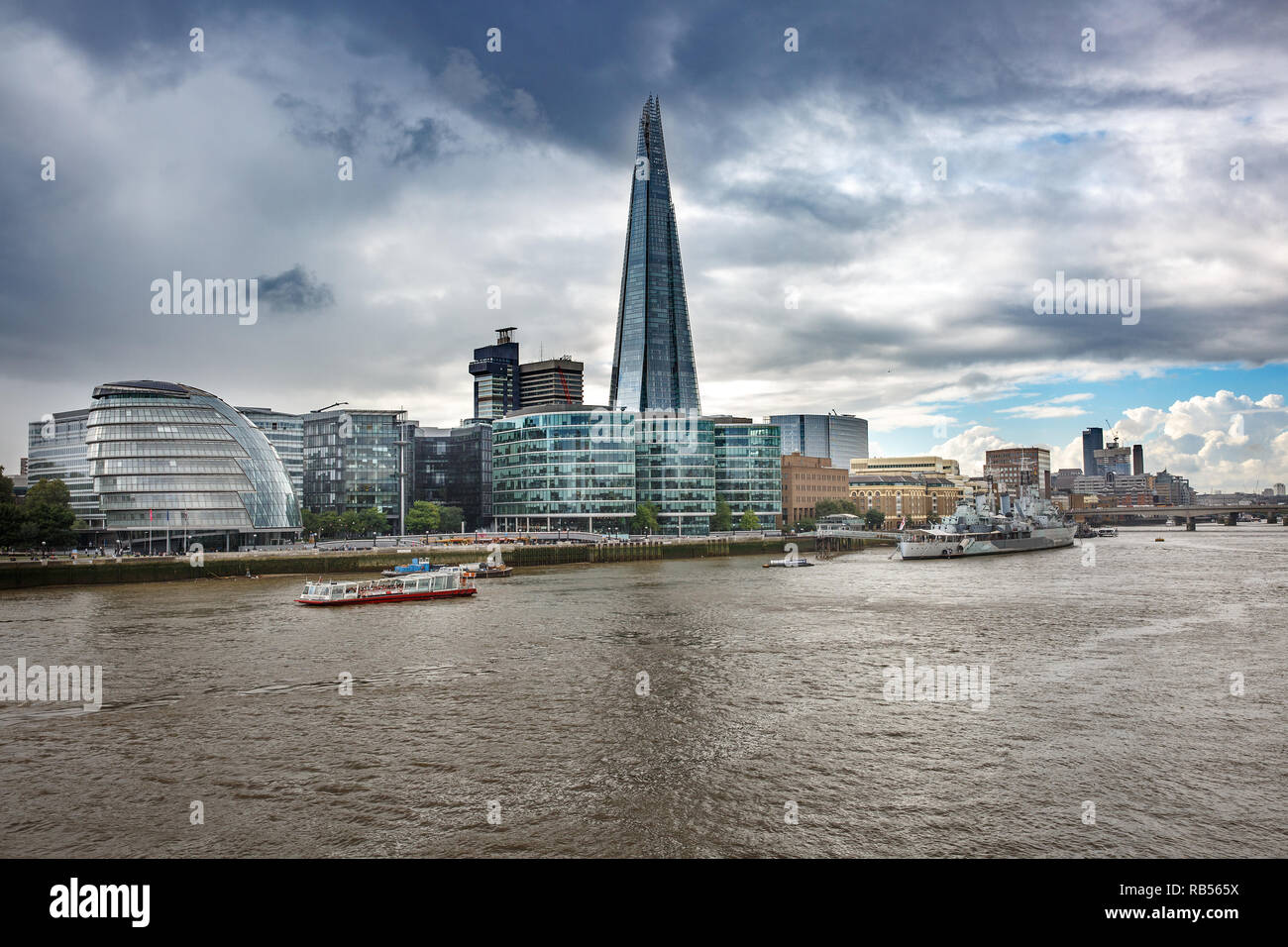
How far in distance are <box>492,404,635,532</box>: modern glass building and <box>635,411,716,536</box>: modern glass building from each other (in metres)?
8.81

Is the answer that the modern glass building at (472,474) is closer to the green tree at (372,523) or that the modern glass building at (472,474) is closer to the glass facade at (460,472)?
the glass facade at (460,472)

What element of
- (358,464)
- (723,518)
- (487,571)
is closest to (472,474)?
(358,464)

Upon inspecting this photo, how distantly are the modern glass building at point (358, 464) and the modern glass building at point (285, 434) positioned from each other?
627 inches

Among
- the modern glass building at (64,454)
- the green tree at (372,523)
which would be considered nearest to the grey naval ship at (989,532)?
the green tree at (372,523)

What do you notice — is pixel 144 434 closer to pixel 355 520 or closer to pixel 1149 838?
pixel 355 520

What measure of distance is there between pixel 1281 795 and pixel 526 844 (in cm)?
1780

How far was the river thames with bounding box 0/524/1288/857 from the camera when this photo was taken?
57.2 ft

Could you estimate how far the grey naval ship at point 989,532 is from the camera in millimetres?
116062

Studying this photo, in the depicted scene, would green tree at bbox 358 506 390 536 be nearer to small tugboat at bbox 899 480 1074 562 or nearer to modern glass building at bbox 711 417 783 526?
modern glass building at bbox 711 417 783 526

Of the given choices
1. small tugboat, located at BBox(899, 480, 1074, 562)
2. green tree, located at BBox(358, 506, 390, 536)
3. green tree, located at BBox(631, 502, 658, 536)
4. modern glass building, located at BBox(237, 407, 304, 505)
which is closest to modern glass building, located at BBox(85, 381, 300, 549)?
green tree, located at BBox(358, 506, 390, 536)

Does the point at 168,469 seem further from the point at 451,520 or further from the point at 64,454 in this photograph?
the point at 64,454

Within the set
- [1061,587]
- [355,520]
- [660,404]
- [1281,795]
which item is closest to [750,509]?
[660,404]

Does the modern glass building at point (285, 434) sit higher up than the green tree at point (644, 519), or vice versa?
the modern glass building at point (285, 434)
